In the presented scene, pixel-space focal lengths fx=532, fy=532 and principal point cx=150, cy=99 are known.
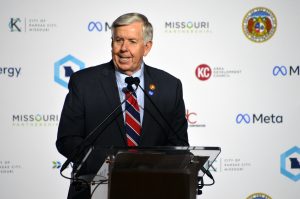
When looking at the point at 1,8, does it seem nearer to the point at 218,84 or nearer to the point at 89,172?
the point at 218,84

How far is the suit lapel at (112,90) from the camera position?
9.87 feet

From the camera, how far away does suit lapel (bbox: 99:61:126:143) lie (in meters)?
3.01

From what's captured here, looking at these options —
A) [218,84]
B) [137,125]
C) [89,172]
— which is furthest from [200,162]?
[218,84]

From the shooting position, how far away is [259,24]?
4633 millimetres

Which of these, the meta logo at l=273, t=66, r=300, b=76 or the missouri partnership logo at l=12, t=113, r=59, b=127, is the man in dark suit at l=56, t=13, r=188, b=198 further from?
the meta logo at l=273, t=66, r=300, b=76

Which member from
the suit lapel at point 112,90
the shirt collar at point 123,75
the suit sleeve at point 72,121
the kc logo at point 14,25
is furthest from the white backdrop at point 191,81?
the suit sleeve at point 72,121

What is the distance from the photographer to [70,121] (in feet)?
9.77

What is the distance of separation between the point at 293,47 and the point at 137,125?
7.13 ft

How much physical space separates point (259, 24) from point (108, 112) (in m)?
2.09

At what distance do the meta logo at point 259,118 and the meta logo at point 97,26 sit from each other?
1363 millimetres

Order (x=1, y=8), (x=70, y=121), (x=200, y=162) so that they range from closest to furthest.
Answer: (x=200, y=162), (x=70, y=121), (x=1, y=8)

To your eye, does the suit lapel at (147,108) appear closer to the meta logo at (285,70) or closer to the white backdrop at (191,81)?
the white backdrop at (191,81)

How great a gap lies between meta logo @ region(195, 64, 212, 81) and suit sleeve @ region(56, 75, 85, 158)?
65.4 inches

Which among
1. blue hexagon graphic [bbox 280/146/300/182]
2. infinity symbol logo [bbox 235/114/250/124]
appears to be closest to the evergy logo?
infinity symbol logo [bbox 235/114/250/124]
